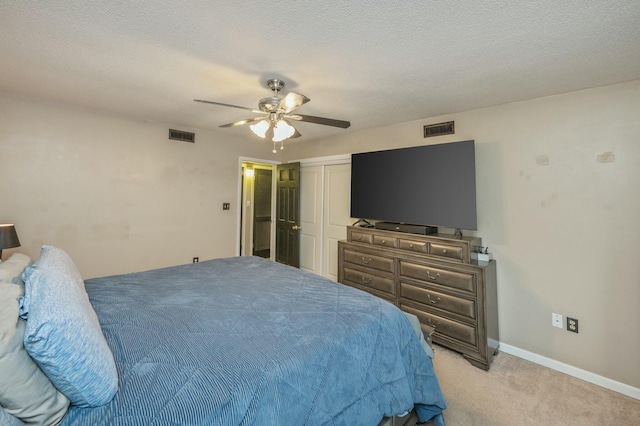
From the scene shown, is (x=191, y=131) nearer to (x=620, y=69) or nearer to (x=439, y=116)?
(x=439, y=116)

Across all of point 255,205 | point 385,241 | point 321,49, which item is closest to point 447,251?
point 385,241

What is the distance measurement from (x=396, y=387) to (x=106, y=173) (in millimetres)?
3789

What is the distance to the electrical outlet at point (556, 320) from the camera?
95.7 inches

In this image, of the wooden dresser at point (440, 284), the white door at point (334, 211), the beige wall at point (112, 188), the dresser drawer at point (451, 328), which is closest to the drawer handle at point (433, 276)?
the wooden dresser at point (440, 284)

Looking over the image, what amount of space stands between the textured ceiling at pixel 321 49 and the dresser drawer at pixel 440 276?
5.54 ft

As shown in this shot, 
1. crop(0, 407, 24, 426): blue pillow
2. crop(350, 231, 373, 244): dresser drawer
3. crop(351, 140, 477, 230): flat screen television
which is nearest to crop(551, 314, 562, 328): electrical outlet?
crop(351, 140, 477, 230): flat screen television

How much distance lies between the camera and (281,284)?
2.06 metres

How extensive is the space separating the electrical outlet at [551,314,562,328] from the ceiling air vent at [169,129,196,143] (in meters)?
4.68

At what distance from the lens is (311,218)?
467cm

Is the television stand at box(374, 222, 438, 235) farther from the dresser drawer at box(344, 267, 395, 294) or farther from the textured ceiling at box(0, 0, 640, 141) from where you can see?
the textured ceiling at box(0, 0, 640, 141)

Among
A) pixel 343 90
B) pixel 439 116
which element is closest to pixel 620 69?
pixel 439 116

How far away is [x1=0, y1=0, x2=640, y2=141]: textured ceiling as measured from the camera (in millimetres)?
1455

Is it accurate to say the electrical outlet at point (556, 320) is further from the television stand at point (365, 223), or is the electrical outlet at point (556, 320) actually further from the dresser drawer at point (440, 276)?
the television stand at point (365, 223)

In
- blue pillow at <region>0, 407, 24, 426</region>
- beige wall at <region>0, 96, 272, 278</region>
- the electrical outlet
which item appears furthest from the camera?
beige wall at <region>0, 96, 272, 278</region>
